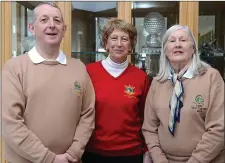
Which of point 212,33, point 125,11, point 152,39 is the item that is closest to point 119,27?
point 125,11

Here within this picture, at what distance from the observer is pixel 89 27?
6.31 feet

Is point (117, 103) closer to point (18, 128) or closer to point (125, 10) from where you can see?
point (18, 128)

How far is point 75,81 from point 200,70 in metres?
0.53

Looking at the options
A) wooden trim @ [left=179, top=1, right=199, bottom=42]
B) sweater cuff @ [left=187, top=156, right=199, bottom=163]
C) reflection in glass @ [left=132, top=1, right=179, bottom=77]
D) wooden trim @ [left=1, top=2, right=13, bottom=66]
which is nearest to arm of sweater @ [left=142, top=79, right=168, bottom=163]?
sweater cuff @ [left=187, top=156, right=199, bottom=163]

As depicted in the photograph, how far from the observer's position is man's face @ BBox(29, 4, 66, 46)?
4.54ft

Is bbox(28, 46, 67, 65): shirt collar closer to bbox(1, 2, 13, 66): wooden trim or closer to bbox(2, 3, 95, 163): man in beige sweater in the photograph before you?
bbox(2, 3, 95, 163): man in beige sweater

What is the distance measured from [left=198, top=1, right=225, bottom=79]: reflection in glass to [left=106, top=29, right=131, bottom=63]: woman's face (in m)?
0.49

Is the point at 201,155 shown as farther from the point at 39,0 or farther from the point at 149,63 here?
the point at 39,0

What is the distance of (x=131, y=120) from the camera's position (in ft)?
5.03

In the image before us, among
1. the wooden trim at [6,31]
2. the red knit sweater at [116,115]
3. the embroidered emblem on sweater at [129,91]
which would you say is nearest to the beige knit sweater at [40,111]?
the red knit sweater at [116,115]

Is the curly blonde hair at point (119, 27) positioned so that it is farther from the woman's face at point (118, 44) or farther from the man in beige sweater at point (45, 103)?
the man in beige sweater at point (45, 103)

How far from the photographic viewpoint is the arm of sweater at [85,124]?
1.41 metres

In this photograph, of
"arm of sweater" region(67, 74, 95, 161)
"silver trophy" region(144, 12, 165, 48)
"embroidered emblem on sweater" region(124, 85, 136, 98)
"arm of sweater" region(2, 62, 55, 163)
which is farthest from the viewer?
"silver trophy" region(144, 12, 165, 48)

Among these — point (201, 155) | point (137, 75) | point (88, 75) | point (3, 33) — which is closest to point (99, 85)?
point (88, 75)
